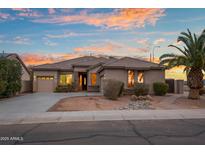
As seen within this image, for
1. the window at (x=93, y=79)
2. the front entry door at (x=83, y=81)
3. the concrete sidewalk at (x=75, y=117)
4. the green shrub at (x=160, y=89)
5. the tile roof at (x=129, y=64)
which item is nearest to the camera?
the concrete sidewalk at (x=75, y=117)

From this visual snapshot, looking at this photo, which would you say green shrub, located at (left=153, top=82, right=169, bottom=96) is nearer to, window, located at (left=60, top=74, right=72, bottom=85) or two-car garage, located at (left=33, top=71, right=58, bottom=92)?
window, located at (left=60, top=74, right=72, bottom=85)

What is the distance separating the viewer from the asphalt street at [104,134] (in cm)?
666

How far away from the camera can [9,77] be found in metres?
22.4

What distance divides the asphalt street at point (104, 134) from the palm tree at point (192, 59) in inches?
425

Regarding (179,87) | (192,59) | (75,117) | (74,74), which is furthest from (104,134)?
(74,74)

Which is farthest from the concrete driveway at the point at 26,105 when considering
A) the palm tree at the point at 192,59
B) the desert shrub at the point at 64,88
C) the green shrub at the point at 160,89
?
the palm tree at the point at 192,59

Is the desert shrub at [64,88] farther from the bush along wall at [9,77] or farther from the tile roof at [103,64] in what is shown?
the bush along wall at [9,77]

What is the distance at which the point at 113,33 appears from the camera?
72.2 feet

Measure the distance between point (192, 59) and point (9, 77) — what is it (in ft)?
60.2

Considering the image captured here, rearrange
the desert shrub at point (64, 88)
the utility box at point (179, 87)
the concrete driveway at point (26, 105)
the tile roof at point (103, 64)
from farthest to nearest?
the desert shrub at point (64, 88), the utility box at point (179, 87), the tile roof at point (103, 64), the concrete driveway at point (26, 105)

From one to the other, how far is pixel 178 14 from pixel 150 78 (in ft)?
34.8

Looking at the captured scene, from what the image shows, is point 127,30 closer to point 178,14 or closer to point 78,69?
point 178,14

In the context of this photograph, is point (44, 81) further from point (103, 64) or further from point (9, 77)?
point (103, 64)
